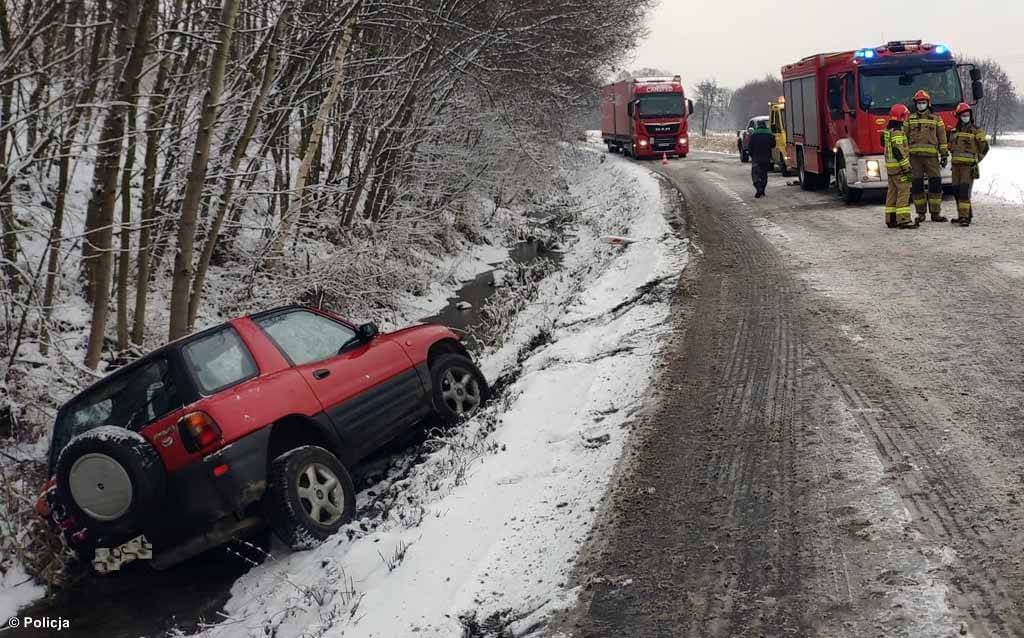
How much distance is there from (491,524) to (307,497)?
4.78 feet

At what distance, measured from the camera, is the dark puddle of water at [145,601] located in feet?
17.8

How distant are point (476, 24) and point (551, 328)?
8673mm

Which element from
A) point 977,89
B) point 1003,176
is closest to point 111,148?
point 977,89

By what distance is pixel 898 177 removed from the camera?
12469 millimetres

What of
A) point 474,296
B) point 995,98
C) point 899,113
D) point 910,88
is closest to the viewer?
point 899,113

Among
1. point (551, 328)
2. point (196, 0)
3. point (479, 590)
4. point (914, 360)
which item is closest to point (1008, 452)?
point (914, 360)

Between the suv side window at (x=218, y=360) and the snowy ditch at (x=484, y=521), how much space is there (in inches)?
49.0

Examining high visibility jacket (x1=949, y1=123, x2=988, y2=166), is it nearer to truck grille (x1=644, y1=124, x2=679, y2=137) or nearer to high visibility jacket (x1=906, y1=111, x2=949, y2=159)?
high visibility jacket (x1=906, y1=111, x2=949, y2=159)

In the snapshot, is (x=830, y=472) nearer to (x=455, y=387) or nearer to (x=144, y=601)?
(x=455, y=387)

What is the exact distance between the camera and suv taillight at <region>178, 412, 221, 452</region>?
5195 mm

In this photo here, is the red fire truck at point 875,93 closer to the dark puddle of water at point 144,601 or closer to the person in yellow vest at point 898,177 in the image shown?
the person in yellow vest at point 898,177

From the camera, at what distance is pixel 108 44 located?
998 cm

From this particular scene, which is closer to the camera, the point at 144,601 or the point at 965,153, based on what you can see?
the point at 144,601

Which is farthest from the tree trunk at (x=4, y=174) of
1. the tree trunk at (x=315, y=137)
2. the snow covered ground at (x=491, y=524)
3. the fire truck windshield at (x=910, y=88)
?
the fire truck windshield at (x=910, y=88)
